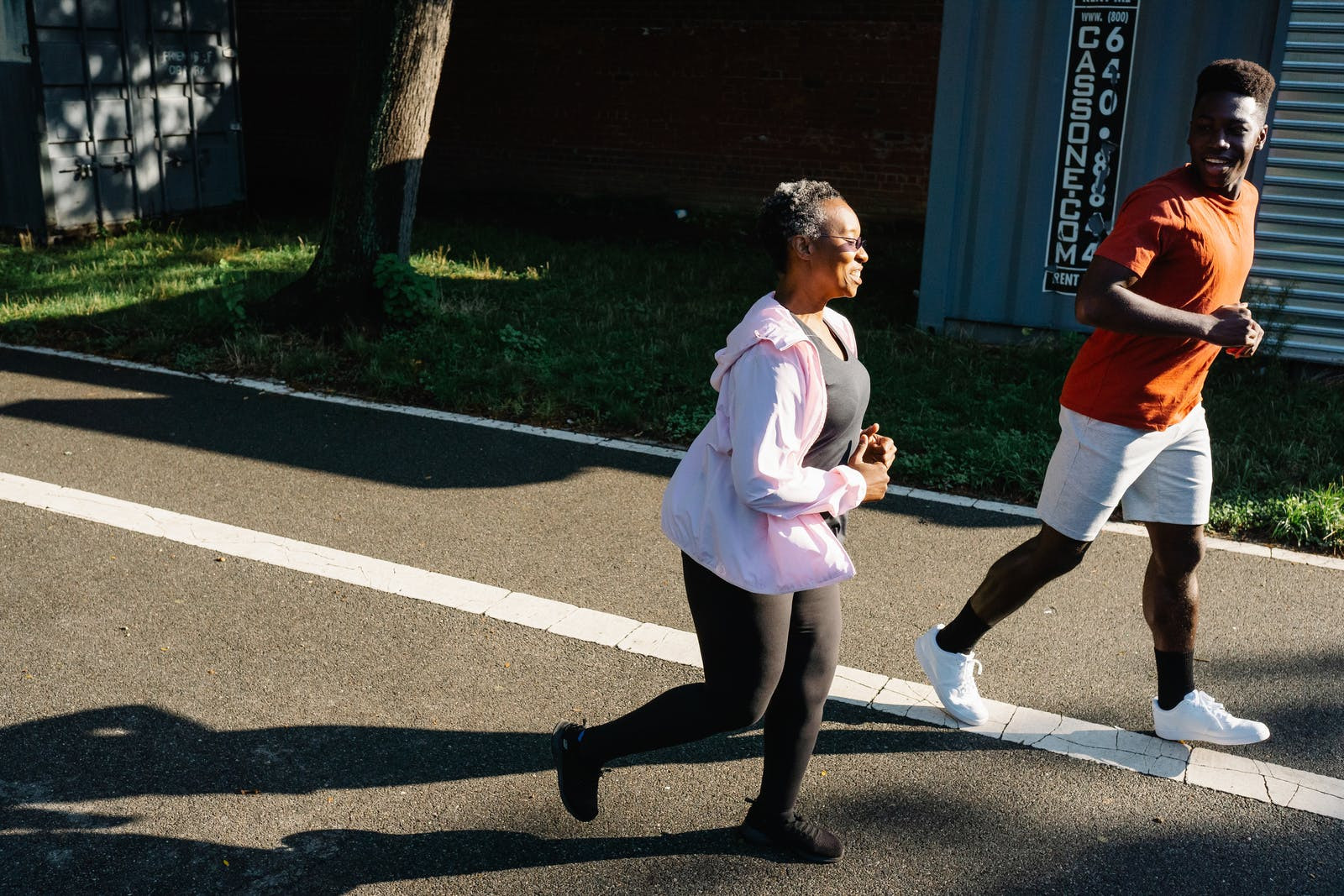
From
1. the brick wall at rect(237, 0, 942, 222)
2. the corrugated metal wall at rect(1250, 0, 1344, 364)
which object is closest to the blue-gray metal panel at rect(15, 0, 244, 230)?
the brick wall at rect(237, 0, 942, 222)

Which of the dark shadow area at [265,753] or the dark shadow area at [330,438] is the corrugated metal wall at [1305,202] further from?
the dark shadow area at [265,753]

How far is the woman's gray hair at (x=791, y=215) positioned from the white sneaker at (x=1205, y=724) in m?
2.09

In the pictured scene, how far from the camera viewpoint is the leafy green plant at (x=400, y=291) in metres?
9.10

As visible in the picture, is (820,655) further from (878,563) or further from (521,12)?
(521,12)

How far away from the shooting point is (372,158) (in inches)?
361

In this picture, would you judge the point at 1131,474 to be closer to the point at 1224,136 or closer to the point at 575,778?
the point at 1224,136

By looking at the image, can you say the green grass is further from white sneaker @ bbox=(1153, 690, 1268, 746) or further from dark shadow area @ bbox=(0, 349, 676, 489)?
white sneaker @ bbox=(1153, 690, 1268, 746)

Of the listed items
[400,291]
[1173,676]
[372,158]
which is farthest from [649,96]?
[1173,676]

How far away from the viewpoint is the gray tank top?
290cm

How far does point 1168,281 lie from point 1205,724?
4.68 ft

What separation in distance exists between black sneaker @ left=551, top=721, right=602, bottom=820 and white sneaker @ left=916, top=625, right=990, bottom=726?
1.31 meters

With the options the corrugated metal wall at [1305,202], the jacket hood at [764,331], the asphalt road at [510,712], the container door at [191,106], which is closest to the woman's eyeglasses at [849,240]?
the jacket hood at [764,331]

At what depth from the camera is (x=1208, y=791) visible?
3643 mm

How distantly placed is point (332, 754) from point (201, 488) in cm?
279
